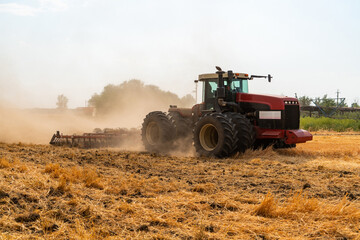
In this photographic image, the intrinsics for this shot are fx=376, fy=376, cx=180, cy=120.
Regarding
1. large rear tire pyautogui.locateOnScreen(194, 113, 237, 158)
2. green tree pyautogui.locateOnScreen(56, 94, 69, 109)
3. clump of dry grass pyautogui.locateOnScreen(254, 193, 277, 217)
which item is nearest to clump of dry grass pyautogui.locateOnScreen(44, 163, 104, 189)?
clump of dry grass pyautogui.locateOnScreen(254, 193, 277, 217)

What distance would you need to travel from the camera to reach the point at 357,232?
4578 mm

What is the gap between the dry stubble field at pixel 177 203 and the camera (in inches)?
175

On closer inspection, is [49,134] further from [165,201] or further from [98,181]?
[165,201]

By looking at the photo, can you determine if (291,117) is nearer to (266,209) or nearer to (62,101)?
(266,209)

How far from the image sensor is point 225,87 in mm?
12336

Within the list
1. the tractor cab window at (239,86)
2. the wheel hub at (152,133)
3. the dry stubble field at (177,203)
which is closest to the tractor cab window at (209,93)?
the tractor cab window at (239,86)

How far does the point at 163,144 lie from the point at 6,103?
48.2 feet

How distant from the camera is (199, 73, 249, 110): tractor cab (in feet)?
40.5

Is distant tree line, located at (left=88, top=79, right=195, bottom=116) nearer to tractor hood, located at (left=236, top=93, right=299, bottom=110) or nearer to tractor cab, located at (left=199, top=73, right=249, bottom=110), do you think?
tractor cab, located at (left=199, top=73, right=249, bottom=110)

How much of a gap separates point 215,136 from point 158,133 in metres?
2.42

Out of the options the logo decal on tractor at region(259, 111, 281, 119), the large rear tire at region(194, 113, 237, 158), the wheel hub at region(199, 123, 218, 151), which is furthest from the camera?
the wheel hub at region(199, 123, 218, 151)

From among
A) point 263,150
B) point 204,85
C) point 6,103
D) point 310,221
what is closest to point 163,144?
point 204,85

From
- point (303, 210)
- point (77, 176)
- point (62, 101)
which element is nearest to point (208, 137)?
point (77, 176)

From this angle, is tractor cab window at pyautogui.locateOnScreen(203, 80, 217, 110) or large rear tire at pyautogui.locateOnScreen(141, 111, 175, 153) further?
large rear tire at pyautogui.locateOnScreen(141, 111, 175, 153)
